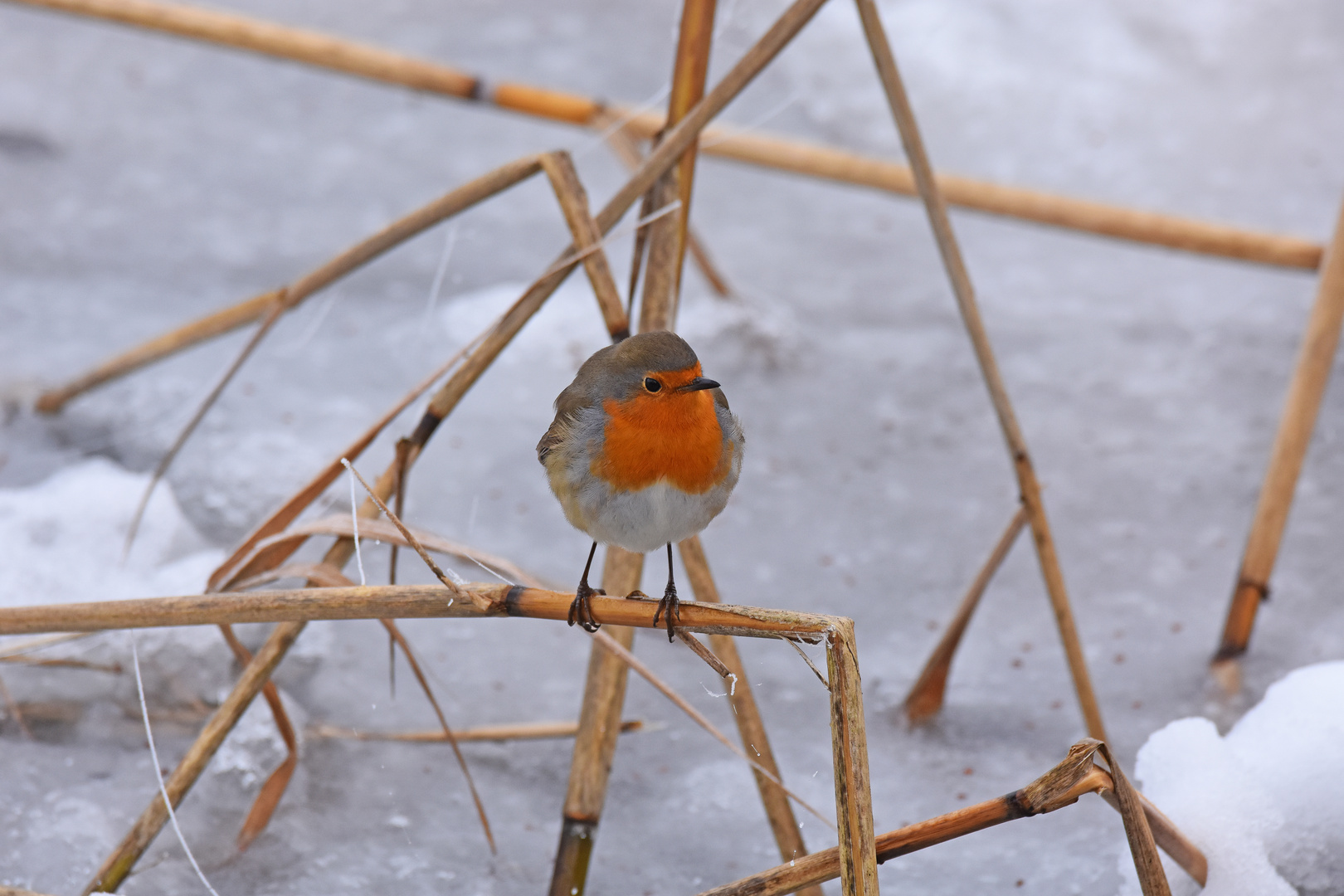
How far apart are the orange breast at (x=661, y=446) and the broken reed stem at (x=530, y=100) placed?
143cm

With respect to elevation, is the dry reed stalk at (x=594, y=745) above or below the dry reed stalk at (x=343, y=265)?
below

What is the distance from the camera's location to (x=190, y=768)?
1456 millimetres

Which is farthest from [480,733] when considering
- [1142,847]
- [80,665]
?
[1142,847]

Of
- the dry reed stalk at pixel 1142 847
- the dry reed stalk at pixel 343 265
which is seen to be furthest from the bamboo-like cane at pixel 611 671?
the dry reed stalk at pixel 1142 847

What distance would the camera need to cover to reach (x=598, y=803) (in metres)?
1.54

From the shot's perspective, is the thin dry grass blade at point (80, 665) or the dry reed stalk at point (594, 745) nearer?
the dry reed stalk at point (594, 745)

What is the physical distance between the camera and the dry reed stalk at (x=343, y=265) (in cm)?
164

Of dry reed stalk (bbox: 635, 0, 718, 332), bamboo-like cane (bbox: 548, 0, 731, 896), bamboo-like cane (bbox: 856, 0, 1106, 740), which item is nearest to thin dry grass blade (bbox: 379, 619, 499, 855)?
bamboo-like cane (bbox: 548, 0, 731, 896)

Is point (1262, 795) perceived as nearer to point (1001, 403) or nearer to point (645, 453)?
point (1001, 403)

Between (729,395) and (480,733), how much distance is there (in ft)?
3.84

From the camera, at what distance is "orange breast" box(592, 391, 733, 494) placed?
1.15 meters

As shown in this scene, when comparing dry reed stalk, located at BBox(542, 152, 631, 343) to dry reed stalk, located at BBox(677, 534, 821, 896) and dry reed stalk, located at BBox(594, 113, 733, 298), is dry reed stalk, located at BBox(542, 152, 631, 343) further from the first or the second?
dry reed stalk, located at BBox(594, 113, 733, 298)

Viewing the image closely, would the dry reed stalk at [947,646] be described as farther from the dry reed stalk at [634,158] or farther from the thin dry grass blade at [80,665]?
the thin dry grass blade at [80,665]

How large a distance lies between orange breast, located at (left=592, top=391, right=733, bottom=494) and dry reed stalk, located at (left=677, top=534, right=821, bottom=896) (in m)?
0.37
